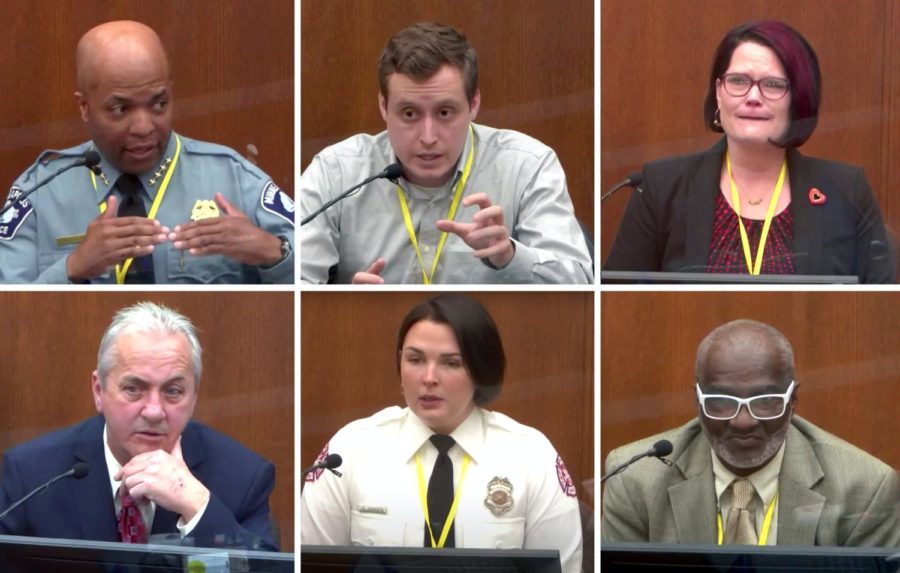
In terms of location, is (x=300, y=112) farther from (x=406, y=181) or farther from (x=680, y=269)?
(x=680, y=269)

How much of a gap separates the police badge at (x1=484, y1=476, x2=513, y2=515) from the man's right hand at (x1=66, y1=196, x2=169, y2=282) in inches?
33.3

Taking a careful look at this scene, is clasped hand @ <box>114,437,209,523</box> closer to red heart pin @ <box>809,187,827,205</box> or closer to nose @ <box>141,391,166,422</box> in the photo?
nose @ <box>141,391,166,422</box>

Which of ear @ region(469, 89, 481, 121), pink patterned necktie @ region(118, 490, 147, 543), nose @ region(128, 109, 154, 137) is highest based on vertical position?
ear @ region(469, 89, 481, 121)

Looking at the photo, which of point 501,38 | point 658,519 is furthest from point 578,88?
point 658,519

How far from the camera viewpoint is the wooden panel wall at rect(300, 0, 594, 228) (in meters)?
3.05

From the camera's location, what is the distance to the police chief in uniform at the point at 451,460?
10.1 ft

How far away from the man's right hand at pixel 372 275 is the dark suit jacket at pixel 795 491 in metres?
0.60

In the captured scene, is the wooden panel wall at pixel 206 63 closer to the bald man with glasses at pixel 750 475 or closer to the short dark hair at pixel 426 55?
the short dark hair at pixel 426 55

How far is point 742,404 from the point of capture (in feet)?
10.1

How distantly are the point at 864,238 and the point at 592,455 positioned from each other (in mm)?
708

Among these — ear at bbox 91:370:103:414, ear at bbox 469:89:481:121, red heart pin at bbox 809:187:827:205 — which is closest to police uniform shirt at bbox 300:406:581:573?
ear at bbox 91:370:103:414

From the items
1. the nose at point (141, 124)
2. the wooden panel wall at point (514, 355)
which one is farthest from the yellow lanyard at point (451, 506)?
the nose at point (141, 124)

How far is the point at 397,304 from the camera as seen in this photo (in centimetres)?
307

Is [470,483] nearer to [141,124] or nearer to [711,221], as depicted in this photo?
[711,221]
